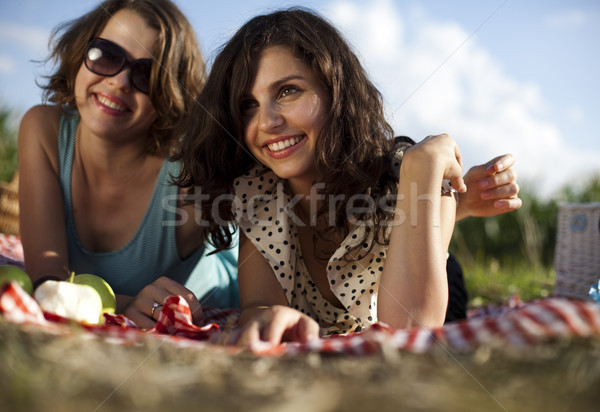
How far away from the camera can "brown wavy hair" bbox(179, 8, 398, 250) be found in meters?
1.93

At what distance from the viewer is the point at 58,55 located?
2.69 m

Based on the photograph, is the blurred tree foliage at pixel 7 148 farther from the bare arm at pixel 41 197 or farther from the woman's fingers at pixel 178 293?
Answer: the woman's fingers at pixel 178 293

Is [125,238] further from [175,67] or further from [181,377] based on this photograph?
[181,377]

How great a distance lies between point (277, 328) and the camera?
1146 mm

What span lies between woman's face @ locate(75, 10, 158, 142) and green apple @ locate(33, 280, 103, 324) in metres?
1.13

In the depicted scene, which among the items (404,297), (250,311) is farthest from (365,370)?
(250,311)

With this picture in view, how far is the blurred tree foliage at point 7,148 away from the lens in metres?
5.95

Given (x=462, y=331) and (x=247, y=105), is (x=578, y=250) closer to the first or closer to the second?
(x=247, y=105)

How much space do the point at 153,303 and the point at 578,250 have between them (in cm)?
252

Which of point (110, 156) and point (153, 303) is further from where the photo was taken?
point (110, 156)

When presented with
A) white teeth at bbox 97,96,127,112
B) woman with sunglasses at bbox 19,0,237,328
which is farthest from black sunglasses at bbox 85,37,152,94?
white teeth at bbox 97,96,127,112

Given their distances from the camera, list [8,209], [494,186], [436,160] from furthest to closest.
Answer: [8,209], [494,186], [436,160]

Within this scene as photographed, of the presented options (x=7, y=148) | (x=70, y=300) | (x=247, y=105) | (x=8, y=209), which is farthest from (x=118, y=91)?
(x=7, y=148)

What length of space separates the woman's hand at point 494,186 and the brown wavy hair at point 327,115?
0.31m
